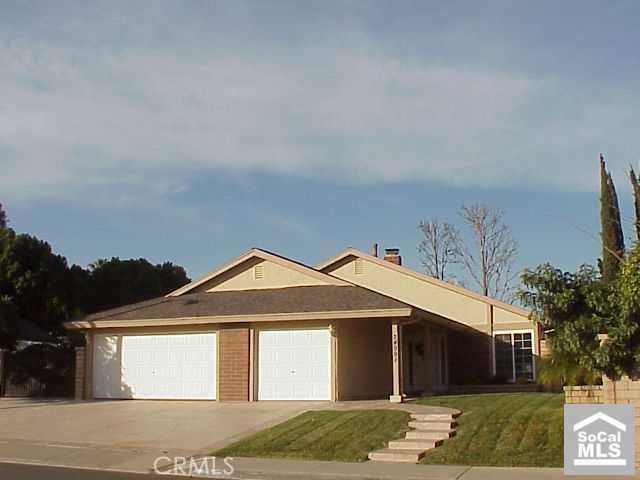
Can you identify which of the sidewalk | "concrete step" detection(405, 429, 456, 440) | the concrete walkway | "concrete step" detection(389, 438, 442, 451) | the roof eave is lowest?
the sidewalk

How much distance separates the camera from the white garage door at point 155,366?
86.0 feet

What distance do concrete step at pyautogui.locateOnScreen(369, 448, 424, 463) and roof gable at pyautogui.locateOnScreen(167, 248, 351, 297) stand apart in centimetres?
1265

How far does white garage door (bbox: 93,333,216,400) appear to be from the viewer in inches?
1032

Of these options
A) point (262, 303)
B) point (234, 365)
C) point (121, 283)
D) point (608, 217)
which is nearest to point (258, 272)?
point (262, 303)

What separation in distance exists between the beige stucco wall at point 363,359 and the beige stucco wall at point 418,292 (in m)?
4.35

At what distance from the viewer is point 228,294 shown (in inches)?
1161

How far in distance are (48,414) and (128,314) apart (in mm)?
4833

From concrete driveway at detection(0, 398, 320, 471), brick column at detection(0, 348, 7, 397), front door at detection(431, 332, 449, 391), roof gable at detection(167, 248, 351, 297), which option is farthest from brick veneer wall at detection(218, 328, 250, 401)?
brick column at detection(0, 348, 7, 397)

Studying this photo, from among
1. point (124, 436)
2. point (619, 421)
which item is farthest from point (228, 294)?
point (619, 421)

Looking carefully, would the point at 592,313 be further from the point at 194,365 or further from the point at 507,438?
the point at 194,365

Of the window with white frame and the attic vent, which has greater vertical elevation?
the attic vent

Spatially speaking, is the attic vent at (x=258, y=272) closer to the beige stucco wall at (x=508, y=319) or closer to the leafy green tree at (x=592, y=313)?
the beige stucco wall at (x=508, y=319)

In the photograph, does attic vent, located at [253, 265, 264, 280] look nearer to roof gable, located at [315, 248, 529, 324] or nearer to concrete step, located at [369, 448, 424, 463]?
roof gable, located at [315, 248, 529, 324]

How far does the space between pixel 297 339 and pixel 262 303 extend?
6.55ft
